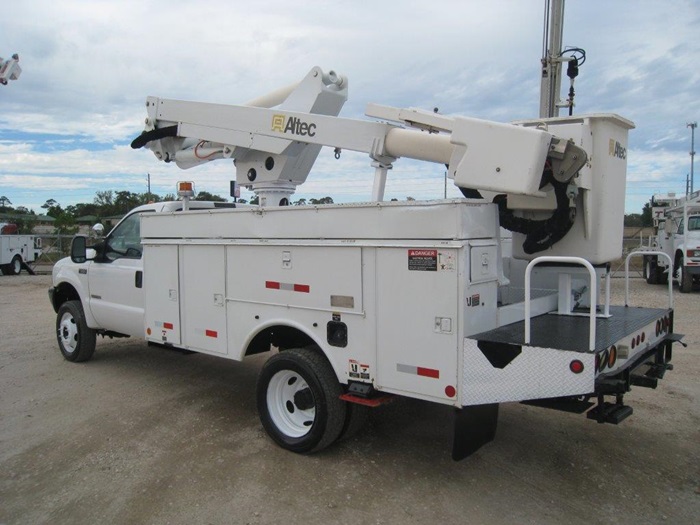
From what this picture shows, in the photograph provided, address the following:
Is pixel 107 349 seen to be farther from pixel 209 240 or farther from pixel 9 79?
pixel 9 79

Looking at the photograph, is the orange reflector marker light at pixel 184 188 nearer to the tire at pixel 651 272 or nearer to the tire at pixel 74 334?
the tire at pixel 74 334

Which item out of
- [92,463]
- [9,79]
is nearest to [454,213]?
[92,463]

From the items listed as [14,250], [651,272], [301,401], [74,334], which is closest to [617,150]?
[301,401]

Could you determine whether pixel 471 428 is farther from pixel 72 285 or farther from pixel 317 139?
pixel 72 285

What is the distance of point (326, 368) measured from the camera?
450 cm

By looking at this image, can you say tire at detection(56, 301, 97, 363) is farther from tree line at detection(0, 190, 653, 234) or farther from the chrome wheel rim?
tree line at detection(0, 190, 653, 234)

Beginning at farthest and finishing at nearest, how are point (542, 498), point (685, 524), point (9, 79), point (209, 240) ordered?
point (9, 79), point (209, 240), point (542, 498), point (685, 524)

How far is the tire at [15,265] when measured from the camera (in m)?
23.5

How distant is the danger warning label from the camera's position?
3.81 meters

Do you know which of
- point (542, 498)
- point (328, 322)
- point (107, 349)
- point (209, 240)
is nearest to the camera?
point (542, 498)

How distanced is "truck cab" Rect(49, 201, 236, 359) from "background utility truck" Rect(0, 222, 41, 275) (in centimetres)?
1774

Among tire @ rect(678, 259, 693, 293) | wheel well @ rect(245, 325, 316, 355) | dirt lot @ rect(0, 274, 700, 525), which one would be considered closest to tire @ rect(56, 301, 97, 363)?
dirt lot @ rect(0, 274, 700, 525)

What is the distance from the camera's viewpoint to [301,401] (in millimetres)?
4715

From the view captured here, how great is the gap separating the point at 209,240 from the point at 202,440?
1.78m
